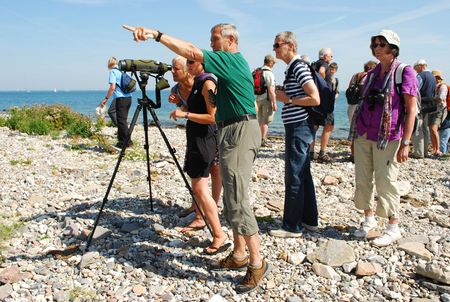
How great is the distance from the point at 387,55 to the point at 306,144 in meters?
1.32

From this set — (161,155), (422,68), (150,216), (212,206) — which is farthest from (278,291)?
(422,68)

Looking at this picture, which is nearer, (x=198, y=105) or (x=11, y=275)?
(x=11, y=275)

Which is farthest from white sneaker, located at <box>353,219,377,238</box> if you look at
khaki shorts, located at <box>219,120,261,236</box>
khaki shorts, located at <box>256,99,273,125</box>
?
khaki shorts, located at <box>256,99,273,125</box>

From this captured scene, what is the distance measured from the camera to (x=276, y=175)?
838 cm

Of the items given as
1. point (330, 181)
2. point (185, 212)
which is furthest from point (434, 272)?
point (330, 181)

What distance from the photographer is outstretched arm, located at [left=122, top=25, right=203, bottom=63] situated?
10.3 ft

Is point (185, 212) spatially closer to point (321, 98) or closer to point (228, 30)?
point (321, 98)

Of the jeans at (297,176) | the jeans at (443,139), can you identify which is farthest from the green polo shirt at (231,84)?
the jeans at (443,139)

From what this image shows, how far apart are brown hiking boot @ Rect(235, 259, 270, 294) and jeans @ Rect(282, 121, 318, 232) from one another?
1.28m

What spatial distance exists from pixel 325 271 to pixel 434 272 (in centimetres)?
102

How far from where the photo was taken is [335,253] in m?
4.50

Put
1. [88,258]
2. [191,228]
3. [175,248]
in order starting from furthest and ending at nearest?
1. [191,228]
2. [175,248]
3. [88,258]

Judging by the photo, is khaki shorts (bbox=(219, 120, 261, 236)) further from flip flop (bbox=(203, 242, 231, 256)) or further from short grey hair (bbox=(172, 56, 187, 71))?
short grey hair (bbox=(172, 56, 187, 71))

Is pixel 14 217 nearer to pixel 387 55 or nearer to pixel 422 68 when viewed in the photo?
pixel 387 55
